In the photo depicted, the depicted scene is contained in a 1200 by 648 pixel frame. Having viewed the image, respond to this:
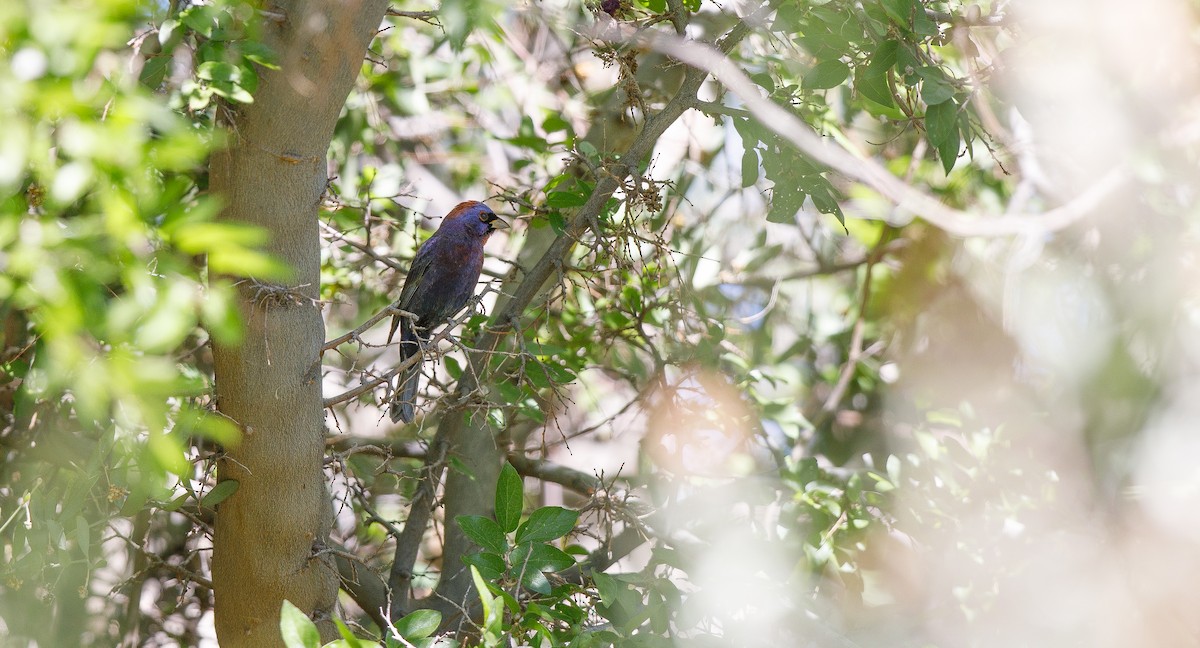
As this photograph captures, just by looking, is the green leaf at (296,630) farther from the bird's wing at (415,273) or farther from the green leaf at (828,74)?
the bird's wing at (415,273)

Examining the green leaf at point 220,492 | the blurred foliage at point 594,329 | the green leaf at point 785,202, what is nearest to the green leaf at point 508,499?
the blurred foliage at point 594,329

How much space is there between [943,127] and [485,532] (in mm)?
1389

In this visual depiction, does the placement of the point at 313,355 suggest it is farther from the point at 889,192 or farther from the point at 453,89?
the point at 453,89

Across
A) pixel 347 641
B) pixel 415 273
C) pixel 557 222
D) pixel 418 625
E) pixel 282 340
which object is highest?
pixel 415 273

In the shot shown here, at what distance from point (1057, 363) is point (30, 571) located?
3.64 metres

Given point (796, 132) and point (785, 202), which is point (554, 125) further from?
point (796, 132)

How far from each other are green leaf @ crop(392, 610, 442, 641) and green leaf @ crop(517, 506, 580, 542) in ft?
1.12

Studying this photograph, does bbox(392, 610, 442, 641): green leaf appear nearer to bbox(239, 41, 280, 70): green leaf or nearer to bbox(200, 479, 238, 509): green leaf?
bbox(200, 479, 238, 509): green leaf

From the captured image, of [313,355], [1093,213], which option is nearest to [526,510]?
[313,355]

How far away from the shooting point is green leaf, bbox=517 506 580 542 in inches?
84.8

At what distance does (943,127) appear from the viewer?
7.18ft

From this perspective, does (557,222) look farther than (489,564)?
Yes

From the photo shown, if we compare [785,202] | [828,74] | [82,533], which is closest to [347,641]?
[82,533]

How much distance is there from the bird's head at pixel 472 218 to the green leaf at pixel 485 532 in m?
1.77
